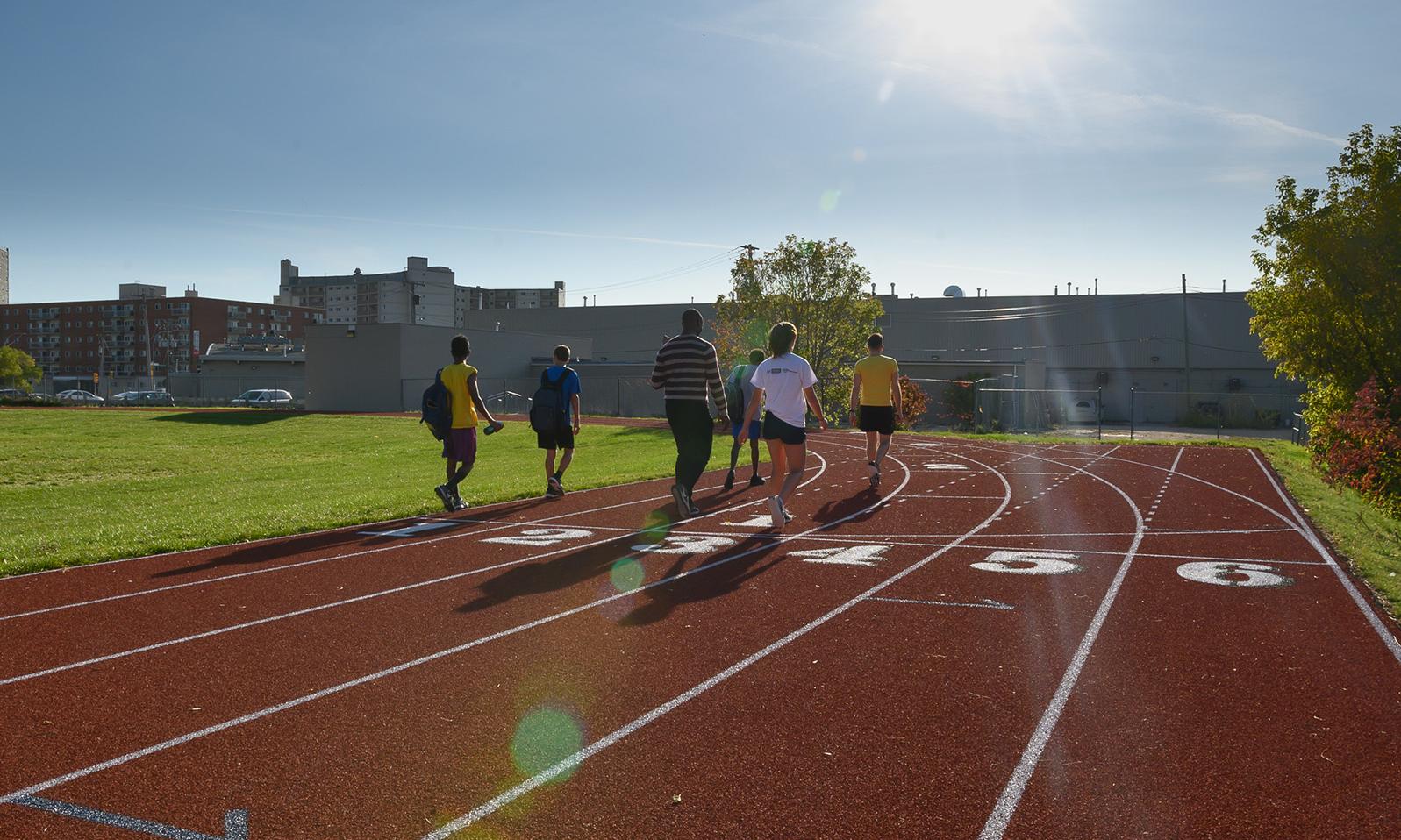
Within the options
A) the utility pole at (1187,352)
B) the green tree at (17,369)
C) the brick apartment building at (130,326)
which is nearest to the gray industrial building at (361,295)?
the brick apartment building at (130,326)

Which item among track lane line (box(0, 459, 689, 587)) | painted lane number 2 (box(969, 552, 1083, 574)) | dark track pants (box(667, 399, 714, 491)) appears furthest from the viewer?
dark track pants (box(667, 399, 714, 491))

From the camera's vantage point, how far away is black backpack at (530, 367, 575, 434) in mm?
13180

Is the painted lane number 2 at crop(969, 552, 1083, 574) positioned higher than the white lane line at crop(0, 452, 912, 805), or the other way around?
the white lane line at crop(0, 452, 912, 805)

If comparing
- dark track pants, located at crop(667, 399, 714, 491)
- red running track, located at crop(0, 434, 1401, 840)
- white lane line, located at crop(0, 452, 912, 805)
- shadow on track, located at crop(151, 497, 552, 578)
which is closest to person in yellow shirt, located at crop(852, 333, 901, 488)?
dark track pants, located at crop(667, 399, 714, 491)

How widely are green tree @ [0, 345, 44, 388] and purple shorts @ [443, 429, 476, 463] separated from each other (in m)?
90.0

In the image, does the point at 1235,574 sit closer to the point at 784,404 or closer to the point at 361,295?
the point at 784,404

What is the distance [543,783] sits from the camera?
160 inches

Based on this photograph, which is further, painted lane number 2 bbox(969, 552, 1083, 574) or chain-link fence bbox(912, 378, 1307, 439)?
chain-link fence bbox(912, 378, 1307, 439)

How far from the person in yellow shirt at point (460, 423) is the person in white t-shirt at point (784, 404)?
364cm

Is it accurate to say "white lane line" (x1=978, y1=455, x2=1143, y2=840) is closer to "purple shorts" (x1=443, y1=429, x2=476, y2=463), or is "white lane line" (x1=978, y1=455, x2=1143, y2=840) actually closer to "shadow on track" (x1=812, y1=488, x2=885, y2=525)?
"shadow on track" (x1=812, y1=488, x2=885, y2=525)

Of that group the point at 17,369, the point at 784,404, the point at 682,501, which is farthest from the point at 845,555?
the point at 17,369

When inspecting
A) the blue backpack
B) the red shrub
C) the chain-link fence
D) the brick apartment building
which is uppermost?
the brick apartment building

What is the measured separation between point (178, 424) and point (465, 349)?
27961 mm

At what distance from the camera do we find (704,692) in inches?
206
